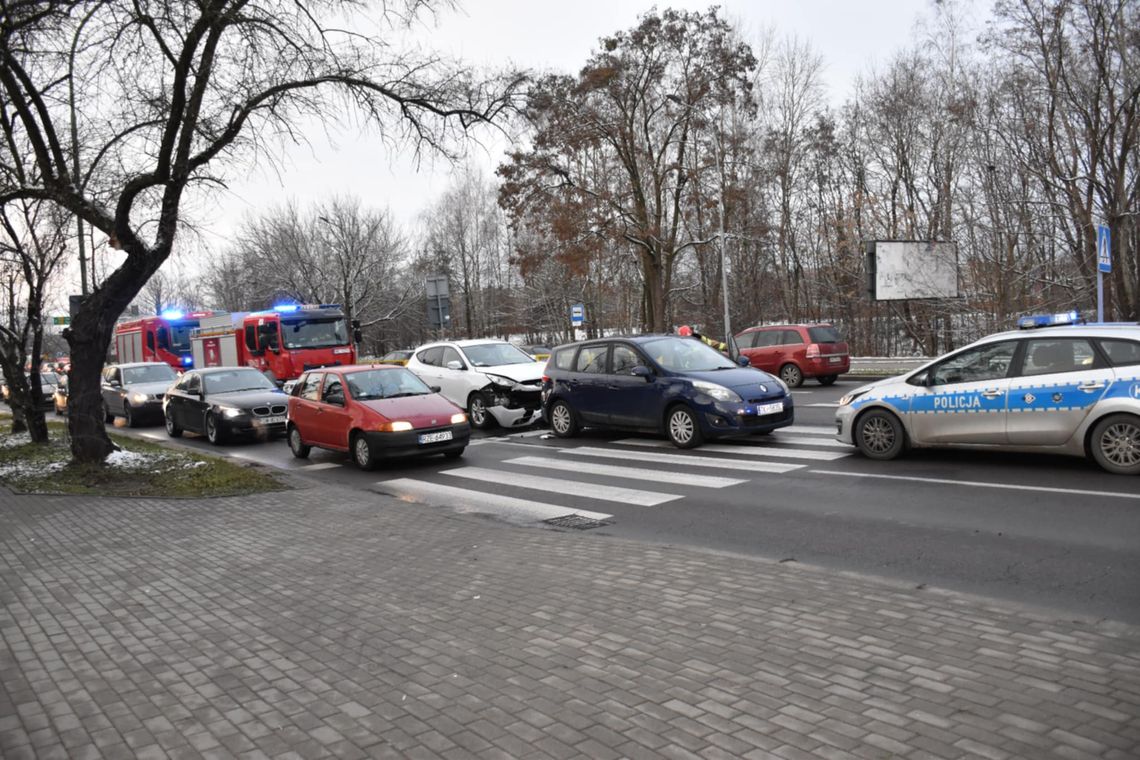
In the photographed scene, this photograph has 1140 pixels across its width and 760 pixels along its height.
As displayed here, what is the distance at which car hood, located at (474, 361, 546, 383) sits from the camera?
1617 centimetres

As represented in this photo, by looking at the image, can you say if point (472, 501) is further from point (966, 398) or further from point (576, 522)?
point (966, 398)

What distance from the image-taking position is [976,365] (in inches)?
368

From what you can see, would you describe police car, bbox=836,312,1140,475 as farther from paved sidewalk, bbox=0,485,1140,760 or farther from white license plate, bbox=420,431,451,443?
Answer: white license plate, bbox=420,431,451,443

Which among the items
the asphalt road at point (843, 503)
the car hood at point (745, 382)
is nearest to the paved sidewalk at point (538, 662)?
the asphalt road at point (843, 503)

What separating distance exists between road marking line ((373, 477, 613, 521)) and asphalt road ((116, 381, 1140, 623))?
3cm

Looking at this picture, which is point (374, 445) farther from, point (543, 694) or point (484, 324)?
point (484, 324)

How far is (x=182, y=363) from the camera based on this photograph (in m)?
31.1

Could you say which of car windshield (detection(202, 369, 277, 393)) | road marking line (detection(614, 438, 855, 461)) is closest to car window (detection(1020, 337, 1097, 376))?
road marking line (detection(614, 438, 855, 461))

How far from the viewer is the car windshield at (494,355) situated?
16.8m

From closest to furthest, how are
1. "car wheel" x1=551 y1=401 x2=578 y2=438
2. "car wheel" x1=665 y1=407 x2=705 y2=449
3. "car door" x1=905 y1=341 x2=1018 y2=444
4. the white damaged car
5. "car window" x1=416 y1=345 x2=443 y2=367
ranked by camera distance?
"car door" x1=905 y1=341 x2=1018 y2=444 → "car wheel" x1=665 y1=407 x2=705 y2=449 → "car wheel" x1=551 y1=401 x2=578 y2=438 → the white damaged car → "car window" x1=416 y1=345 x2=443 y2=367

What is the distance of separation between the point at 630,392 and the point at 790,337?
977 cm

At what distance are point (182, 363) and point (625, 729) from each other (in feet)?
104

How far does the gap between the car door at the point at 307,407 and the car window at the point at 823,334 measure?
13.0 meters

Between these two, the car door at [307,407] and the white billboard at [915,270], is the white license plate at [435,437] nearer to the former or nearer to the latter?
the car door at [307,407]
